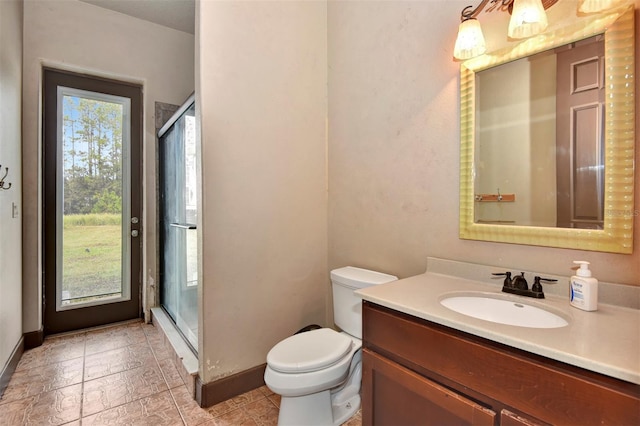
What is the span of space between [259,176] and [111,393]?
159cm

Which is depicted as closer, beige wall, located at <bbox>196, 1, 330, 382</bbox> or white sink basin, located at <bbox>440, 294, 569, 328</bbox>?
white sink basin, located at <bbox>440, 294, 569, 328</bbox>

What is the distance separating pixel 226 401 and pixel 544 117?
2.14 metres

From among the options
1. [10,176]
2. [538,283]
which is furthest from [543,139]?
[10,176]

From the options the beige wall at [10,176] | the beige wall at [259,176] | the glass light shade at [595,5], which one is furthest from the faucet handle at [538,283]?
the beige wall at [10,176]

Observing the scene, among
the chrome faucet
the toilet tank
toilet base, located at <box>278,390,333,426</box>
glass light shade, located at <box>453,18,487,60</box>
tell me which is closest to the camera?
the chrome faucet

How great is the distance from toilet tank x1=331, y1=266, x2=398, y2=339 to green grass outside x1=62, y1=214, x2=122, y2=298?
2.27 m

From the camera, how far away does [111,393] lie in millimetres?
1837

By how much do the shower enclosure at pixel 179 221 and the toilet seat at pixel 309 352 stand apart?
773 millimetres

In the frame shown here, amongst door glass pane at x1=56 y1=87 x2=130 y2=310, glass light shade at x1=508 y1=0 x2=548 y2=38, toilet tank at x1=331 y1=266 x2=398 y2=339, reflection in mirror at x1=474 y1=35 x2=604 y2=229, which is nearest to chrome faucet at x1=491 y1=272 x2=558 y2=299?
reflection in mirror at x1=474 y1=35 x2=604 y2=229

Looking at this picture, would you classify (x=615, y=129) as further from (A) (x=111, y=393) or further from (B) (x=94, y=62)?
(B) (x=94, y=62)

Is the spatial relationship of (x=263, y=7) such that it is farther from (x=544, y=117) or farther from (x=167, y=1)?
(x=544, y=117)

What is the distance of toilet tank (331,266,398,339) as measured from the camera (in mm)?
1669

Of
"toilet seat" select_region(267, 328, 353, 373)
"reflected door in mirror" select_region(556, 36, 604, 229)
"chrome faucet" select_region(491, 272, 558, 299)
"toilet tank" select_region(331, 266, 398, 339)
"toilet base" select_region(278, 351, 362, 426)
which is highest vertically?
"reflected door in mirror" select_region(556, 36, 604, 229)

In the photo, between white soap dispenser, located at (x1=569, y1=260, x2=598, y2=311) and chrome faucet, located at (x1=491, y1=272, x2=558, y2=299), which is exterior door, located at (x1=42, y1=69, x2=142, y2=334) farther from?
white soap dispenser, located at (x1=569, y1=260, x2=598, y2=311)
